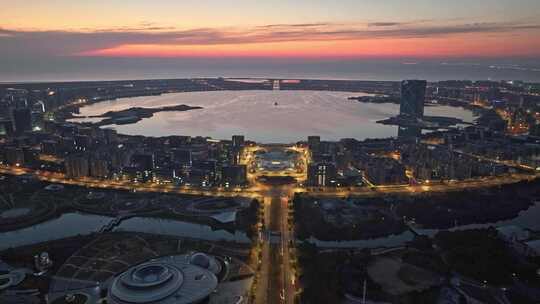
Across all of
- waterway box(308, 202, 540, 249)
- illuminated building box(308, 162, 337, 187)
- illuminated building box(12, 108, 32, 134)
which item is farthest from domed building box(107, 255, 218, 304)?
illuminated building box(12, 108, 32, 134)

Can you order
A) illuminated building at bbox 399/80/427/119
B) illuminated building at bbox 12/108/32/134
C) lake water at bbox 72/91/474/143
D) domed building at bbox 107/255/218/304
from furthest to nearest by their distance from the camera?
illuminated building at bbox 399/80/427/119 < lake water at bbox 72/91/474/143 < illuminated building at bbox 12/108/32/134 < domed building at bbox 107/255/218/304

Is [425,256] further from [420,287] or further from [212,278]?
[212,278]

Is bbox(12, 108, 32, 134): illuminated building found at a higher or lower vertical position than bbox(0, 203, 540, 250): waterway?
higher

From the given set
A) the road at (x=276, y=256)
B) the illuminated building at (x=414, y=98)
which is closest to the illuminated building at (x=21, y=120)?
the road at (x=276, y=256)

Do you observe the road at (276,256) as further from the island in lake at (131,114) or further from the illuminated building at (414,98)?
the illuminated building at (414,98)

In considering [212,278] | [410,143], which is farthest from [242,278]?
[410,143]

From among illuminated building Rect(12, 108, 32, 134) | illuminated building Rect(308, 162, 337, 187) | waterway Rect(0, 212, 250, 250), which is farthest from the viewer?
illuminated building Rect(12, 108, 32, 134)

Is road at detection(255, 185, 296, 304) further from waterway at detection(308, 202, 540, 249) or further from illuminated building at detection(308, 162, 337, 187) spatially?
illuminated building at detection(308, 162, 337, 187)
